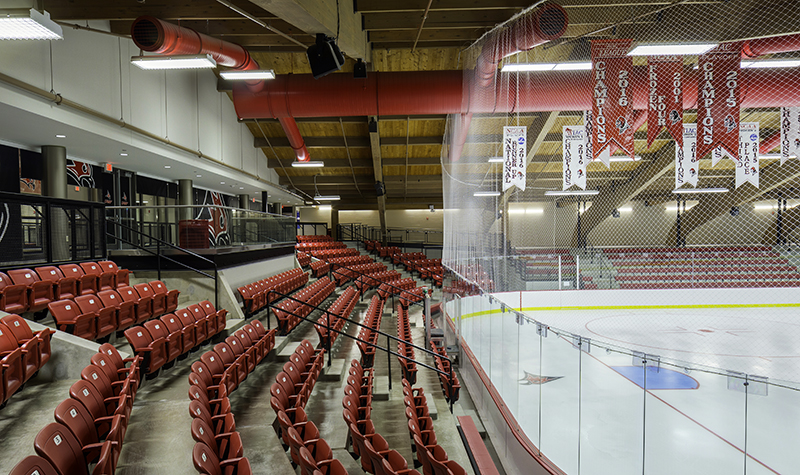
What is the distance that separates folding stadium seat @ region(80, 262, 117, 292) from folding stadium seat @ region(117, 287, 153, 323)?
46cm

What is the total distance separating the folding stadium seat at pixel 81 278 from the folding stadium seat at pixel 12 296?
80cm

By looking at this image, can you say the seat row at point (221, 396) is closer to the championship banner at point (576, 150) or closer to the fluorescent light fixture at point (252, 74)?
the fluorescent light fixture at point (252, 74)

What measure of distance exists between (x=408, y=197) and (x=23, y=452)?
65.5 ft

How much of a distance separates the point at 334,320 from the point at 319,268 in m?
6.61

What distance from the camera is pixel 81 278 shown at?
5707 mm

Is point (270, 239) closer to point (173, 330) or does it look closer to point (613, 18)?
point (173, 330)

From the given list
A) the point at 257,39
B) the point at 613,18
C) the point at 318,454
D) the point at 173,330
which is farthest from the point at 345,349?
the point at 613,18

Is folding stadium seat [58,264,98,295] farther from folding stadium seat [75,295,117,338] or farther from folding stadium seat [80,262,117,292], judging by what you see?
folding stadium seat [75,295,117,338]

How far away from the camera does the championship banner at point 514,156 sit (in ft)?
19.9

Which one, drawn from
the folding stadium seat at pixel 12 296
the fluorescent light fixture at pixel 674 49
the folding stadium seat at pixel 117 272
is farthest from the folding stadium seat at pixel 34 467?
the fluorescent light fixture at pixel 674 49

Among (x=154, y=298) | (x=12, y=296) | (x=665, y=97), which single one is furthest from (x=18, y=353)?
(x=665, y=97)

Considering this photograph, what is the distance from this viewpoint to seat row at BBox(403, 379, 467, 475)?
3.60m

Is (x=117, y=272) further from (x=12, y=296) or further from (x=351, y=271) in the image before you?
(x=351, y=271)

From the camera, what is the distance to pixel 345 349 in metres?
7.91
